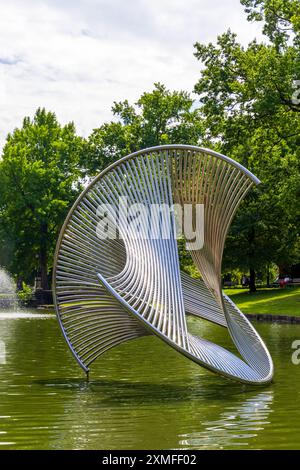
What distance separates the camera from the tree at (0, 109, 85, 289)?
5078 centimetres

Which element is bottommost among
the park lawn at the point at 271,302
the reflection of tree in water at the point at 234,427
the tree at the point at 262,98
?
the reflection of tree in water at the point at 234,427

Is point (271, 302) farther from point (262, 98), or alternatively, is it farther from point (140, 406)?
point (140, 406)

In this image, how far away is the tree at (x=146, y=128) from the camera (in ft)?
183

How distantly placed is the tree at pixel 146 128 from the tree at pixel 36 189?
1748 millimetres

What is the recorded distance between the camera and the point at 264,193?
35.4 metres

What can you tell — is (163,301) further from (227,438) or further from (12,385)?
(227,438)

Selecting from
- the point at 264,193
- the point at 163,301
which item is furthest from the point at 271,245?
the point at 163,301

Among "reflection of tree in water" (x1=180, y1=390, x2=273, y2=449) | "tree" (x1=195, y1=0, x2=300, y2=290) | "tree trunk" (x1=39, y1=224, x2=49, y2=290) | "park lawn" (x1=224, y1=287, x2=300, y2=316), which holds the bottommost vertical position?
"reflection of tree in water" (x1=180, y1=390, x2=273, y2=449)

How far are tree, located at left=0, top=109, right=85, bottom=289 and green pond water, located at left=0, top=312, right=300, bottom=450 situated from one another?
35.2 m

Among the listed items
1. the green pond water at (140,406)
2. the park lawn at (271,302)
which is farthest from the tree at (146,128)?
the green pond water at (140,406)

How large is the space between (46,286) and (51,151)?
9695 mm

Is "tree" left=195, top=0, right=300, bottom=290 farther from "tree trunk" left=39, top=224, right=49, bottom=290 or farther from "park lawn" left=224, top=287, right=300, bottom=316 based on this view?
"tree trunk" left=39, top=224, right=49, bottom=290

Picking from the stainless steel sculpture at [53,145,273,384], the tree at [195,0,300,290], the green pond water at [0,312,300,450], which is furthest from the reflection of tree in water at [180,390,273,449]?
the tree at [195,0,300,290]

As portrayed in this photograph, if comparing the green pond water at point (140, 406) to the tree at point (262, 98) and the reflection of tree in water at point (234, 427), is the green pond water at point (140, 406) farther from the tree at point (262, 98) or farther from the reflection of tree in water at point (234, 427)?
the tree at point (262, 98)
